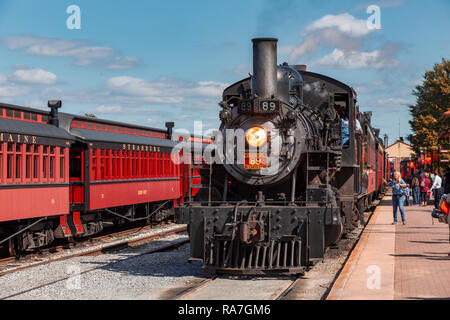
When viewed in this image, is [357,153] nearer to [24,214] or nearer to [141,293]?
[141,293]

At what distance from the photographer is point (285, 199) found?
35.6 feet

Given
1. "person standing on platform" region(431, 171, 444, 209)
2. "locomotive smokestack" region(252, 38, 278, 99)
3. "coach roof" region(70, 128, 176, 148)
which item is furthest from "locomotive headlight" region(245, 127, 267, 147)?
"person standing on platform" region(431, 171, 444, 209)

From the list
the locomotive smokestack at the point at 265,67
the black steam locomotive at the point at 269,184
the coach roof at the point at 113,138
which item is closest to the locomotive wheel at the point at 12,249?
the coach roof at the point at 113,138

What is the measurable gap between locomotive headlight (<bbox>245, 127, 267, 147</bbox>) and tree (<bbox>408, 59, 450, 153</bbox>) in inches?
1145

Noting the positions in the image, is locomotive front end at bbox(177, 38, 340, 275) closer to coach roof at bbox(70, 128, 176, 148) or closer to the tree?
coach roof at bbox(70, 128, 176, 148)

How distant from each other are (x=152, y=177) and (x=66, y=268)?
9.14m

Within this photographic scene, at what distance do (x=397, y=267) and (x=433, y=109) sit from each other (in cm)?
3145

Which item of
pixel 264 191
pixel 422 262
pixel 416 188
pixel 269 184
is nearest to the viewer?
pixel 269 184

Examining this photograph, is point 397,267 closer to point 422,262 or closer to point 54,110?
point 422,262

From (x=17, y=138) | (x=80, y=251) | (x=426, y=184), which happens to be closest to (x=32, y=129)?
(x=17, y=138)

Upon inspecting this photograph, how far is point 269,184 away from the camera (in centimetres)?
1077

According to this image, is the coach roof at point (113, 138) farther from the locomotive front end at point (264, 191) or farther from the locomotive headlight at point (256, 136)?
the locomotive headlight at point (256, 136)
